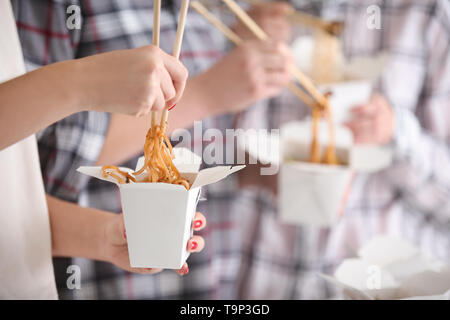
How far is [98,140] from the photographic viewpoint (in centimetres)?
50

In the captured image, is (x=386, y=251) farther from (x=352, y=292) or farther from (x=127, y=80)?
(x=127, y=80)

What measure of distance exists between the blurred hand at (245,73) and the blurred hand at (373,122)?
0.50ft

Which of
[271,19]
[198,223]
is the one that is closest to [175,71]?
[198,223]

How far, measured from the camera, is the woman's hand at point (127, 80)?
288 mm

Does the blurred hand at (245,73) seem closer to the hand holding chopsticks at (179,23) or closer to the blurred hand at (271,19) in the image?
the blurred hand at (271,19)

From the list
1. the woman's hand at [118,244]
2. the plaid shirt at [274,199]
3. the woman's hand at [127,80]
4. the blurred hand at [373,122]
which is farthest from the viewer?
the blurred hand at [373,122]

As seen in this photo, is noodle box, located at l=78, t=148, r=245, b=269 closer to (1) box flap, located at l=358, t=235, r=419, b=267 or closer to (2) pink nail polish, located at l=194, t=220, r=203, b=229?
(2) pink nail polish, located at l=194, t=220, r=203, b=229

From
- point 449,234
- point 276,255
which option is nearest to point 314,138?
point 276,255

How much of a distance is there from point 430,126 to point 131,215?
28.7 inches

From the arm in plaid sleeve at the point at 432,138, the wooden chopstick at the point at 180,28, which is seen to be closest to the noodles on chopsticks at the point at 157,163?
the wooden chopstick at the point at 180,28

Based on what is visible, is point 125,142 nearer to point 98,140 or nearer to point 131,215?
point 98,140

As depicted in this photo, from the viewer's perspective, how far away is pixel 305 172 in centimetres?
56

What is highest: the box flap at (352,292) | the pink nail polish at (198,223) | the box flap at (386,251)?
the pink nail polish at (198,223)

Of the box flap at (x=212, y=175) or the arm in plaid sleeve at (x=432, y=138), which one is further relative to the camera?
the arm in plaid sleeve at (x=432, y=138)
